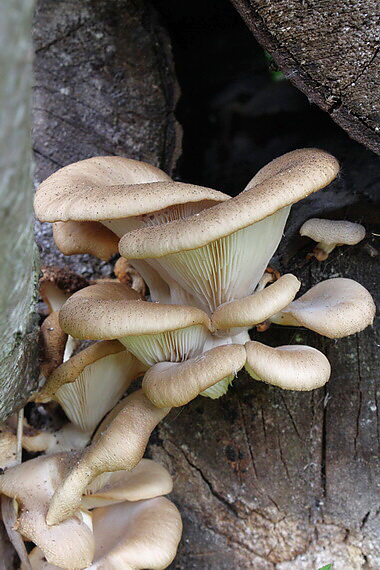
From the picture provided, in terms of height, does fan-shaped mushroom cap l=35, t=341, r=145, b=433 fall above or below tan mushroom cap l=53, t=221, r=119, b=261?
below

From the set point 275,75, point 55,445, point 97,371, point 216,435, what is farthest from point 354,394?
point 275,75

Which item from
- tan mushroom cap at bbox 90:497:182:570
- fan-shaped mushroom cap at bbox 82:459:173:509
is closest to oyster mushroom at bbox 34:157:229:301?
fan-shaped mushroom cap at bbox 82:459:173:509

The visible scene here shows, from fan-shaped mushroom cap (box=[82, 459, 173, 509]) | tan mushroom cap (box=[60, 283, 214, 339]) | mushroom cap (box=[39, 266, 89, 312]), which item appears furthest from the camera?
mushroom cap (box=[39, 266, 89, 312])

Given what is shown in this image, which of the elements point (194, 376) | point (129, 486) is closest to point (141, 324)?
point (194, 376)

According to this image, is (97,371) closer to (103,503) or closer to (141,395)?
(141,395)

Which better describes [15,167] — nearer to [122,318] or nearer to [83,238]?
[122,318]

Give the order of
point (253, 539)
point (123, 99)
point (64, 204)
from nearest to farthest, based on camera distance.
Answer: point (64, 204) < point (253, 539) < point (123, 99)

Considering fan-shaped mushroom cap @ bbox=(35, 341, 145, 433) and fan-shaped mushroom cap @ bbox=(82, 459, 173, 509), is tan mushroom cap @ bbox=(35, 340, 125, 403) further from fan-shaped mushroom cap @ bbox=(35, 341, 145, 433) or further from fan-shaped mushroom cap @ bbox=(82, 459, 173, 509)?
fan-shaped mushroom cap @ bbox=(82, 459, 173, 509)
